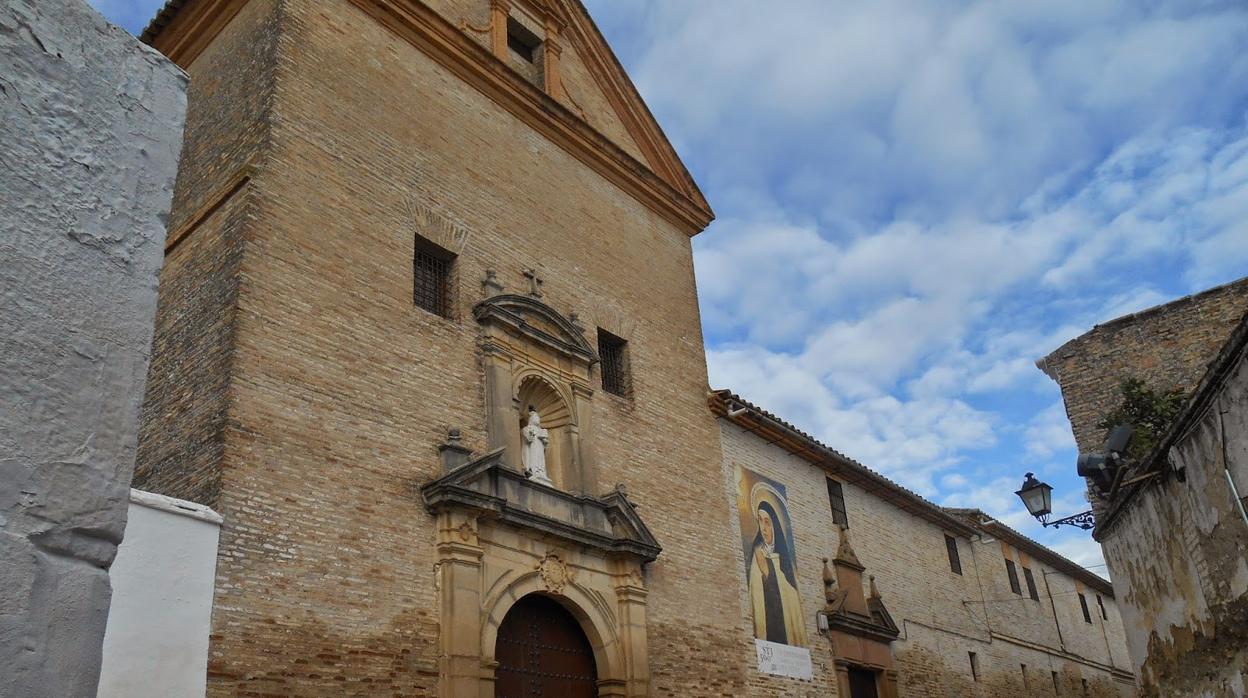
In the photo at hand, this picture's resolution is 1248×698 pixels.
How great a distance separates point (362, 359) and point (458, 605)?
244 centimetres

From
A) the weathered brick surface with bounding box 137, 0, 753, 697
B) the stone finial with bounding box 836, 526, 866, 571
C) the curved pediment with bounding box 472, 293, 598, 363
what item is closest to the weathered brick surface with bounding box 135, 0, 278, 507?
the weathered brick surface with bounding box 137, 0, 753, 697

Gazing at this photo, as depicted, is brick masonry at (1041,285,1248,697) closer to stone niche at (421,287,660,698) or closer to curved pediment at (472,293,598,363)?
stone niche at (421,287,660,698)

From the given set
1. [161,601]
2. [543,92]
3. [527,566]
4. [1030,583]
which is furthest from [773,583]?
[1030,583]

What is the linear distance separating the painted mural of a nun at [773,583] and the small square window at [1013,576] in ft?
31.9

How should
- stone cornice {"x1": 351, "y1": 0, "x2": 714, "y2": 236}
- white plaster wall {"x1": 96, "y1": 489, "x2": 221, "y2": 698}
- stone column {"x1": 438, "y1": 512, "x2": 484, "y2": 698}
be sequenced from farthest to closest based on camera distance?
stone cornice {"x1": 351, "y1": 0, "x2": 714, "y2": 236}
stone column {"x1": 438, "y1": 512, "x2": 484, "y2": 698}
white plaster wall {"x1": 96, "y1": 489, "x2": 221, "y2": 698}

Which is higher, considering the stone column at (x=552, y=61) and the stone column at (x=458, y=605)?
the stone column at (x=552, y=61)

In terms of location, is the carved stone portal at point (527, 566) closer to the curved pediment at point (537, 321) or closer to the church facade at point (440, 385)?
the church facade at point (440, 385)

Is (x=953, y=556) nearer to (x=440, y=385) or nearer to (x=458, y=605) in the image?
(x=440, y=385)

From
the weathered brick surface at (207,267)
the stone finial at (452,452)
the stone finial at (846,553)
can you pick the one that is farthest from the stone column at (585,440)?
the stone finial at (846,553)

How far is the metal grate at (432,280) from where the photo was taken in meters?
10.6

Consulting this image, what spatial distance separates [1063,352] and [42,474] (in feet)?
67.0

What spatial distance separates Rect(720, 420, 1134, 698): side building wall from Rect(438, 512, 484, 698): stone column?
4.71 m

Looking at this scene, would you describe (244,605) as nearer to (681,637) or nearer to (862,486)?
(681,637)

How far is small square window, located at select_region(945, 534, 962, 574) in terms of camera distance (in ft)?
64.2
